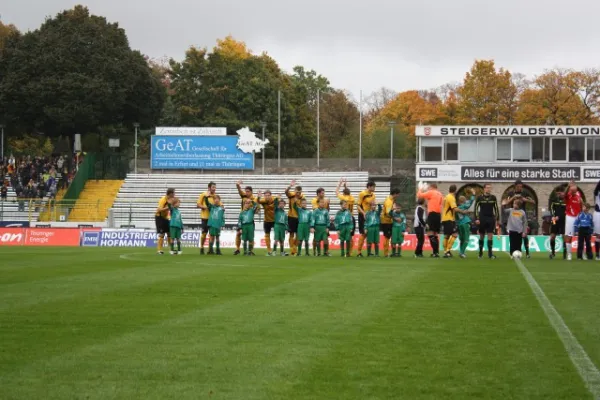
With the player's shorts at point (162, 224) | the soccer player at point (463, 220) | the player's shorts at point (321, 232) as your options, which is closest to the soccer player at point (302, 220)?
the player's shorts at point (321, 232)

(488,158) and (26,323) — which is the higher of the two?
(488,158)

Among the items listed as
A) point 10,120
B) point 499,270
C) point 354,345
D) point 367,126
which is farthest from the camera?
point 367,126

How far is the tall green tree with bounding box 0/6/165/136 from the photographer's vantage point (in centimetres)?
7144

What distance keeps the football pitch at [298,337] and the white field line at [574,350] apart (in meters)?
0.02

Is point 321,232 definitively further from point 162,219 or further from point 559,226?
point 559,226

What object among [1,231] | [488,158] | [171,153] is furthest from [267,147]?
[1,231]

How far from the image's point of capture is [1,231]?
42844mm

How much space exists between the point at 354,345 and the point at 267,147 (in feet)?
221

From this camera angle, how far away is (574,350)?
9289 mm

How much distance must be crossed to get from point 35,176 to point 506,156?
28867mm

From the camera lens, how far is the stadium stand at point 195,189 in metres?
57.4

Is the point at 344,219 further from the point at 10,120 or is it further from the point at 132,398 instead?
the point at 10,120

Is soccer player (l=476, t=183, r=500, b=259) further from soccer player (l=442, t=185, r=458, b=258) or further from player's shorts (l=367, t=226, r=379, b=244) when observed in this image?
player's shorts (l=367, t=226, r=379, b=244)

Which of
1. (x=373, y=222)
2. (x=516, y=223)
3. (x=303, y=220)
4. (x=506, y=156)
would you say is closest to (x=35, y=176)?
(x=506, y=156)
